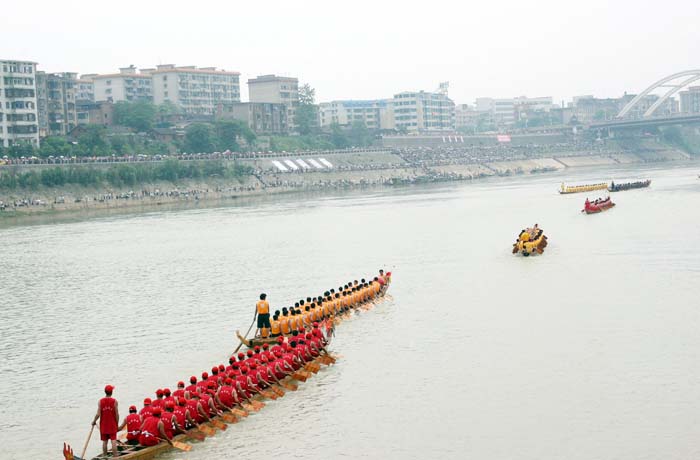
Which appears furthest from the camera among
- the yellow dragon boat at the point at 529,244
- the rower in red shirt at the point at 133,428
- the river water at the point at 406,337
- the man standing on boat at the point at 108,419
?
the yellow dragon boat at the point at 529,244

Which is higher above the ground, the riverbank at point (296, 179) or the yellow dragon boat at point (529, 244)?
the riverbank at point (296, 179)

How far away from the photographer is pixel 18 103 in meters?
105

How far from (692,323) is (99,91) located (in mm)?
145618

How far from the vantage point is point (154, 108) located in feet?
442

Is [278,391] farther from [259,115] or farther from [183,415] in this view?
[259,115]

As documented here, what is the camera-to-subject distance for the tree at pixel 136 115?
126125 millimetres

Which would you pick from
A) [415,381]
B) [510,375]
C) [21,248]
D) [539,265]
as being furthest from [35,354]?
[21,248]

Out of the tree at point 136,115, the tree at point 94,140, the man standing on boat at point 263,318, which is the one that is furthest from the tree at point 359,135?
the man standing on boat at point 263,318

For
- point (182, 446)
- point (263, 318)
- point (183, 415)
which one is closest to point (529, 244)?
point (263, 318)

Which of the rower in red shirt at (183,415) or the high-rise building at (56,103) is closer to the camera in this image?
the rower in red shirt at (183,415)

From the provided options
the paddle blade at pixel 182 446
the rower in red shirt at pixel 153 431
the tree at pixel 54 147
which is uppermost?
the tree at pixel 54 147

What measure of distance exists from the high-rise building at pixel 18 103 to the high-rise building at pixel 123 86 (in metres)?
52.6

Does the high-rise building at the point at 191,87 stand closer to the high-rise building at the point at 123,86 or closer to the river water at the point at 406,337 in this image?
the high-rise building at the point at 123,86

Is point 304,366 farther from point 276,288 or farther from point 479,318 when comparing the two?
point 276,288
